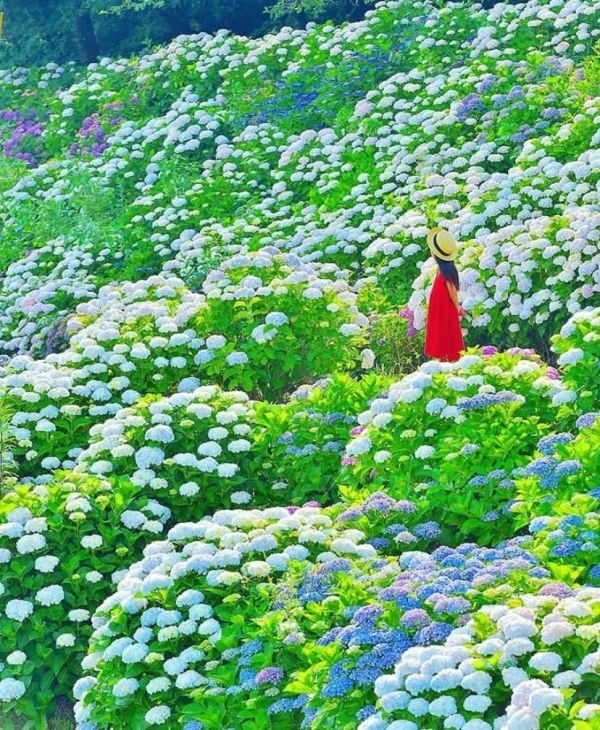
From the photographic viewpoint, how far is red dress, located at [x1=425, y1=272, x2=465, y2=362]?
10117mm

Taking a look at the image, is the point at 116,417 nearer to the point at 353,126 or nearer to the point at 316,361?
the point at 316,361

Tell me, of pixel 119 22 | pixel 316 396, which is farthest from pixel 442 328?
pixel 119 22

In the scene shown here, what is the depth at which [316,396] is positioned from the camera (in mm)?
9320

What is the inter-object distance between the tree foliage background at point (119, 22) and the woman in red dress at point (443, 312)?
9.90m

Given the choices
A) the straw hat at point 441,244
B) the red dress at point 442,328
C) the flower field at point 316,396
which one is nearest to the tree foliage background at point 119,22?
the flower field at point 316,396

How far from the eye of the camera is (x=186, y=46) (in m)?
18.7

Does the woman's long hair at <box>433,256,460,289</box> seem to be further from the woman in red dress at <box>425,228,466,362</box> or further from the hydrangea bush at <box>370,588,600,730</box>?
the hydrangea bush at <box>370,588,600,730</box>

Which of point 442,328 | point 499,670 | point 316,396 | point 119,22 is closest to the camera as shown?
point 499,670

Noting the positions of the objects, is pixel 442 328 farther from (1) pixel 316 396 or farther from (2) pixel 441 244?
(1) pixel 316 396

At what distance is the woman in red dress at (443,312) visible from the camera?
33.2ft

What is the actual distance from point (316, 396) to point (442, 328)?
4.13 ft

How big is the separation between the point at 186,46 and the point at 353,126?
13.9ft

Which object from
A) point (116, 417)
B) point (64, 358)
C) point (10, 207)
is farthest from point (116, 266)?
point (116, 417)

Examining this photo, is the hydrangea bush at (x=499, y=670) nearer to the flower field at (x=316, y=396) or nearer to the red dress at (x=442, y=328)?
the flower field at (x=316, y=396)
